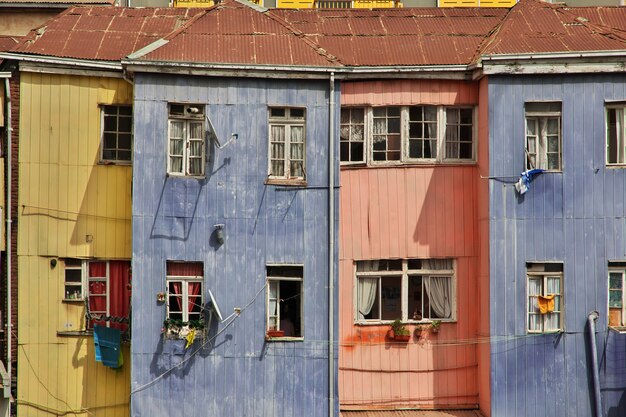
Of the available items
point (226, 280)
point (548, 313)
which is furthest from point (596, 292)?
point (226, 280)

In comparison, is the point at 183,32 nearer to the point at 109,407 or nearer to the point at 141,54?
the point at 141,54

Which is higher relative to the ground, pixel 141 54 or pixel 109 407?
pixel 141 54

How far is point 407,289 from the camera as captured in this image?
22125 millimetres

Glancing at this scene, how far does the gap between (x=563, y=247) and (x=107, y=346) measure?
10.4m

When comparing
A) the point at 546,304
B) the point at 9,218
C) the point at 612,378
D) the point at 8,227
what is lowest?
the point at 612,378

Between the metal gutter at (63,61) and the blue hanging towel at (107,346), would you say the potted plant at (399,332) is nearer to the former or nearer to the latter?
the blue hanging towel at (107,346)

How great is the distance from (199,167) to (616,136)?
9.38 m

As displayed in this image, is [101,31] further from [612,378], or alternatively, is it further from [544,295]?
[612,378]

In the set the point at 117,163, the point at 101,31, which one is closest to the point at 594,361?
the point at 117,163

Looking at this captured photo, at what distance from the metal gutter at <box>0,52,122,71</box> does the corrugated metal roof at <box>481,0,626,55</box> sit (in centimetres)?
856

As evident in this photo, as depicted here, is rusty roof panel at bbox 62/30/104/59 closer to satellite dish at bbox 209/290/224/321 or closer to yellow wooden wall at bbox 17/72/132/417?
yellow wooden wall at bbox 17/72/132/417

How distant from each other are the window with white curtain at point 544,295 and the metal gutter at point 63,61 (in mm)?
10489

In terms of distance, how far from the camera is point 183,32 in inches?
874

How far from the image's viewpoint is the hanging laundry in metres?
21.0
